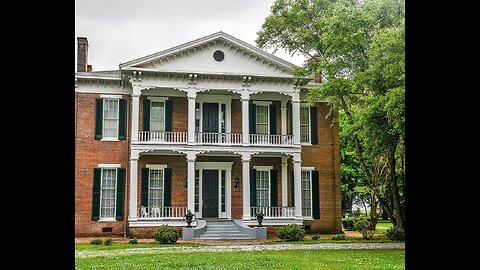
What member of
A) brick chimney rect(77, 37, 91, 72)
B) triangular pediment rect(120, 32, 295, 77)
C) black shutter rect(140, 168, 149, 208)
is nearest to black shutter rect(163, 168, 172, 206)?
black shutter rect(140, 168, 149, 208)

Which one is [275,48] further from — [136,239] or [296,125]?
[136,239]

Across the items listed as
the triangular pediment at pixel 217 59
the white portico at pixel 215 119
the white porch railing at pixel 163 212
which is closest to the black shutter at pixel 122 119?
the white portico at pixel 215 119

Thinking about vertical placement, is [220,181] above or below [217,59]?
below

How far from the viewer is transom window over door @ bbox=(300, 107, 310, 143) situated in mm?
21594

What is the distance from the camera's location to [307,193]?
70.3ft

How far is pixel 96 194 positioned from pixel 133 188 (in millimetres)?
1561

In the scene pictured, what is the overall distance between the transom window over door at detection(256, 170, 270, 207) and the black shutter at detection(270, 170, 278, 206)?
0.11 metres

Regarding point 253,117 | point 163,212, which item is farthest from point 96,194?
point 253,117

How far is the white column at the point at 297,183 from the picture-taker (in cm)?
2022

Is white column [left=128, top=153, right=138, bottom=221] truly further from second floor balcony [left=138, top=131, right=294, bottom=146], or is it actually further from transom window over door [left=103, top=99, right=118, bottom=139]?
transom window over door [left=103, top=99, right=118, bottom=139]

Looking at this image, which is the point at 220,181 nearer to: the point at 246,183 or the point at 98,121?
the point at 246,183

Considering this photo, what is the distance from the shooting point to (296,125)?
811 inches
